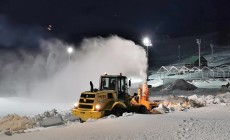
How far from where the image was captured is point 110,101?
57.3 feet

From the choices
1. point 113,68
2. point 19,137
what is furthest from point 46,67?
point 19,137

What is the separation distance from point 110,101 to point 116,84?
1148 millimetres

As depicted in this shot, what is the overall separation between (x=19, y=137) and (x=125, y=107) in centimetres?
712

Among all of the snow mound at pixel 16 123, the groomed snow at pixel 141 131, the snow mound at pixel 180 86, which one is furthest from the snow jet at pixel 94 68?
the groomed snow at pixel 141 131

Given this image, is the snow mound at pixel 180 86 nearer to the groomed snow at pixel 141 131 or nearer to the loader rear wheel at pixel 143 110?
the loader rear wheel at pixel 143 110

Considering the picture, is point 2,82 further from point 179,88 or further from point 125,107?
point 125,107

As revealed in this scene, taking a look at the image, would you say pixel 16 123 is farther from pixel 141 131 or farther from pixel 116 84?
pixel 141 131

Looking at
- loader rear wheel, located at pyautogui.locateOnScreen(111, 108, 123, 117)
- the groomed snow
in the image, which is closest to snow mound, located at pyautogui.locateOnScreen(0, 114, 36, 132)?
loader rear wheel, located at pyautogui.locateOnScreen(111, 108, 123, 117)

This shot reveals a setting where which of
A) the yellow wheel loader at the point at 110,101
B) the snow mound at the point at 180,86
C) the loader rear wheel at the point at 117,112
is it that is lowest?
the loader rear wheel at the point at 117,112

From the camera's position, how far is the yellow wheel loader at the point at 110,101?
17.1 m

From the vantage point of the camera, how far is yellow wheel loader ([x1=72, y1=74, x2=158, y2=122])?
673 inches

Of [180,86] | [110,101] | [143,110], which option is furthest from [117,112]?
[180,86]

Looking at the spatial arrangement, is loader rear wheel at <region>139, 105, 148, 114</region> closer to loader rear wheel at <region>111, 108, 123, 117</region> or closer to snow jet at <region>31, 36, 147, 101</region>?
loader rear wheel at <region>111, 108, 123, 117</region>

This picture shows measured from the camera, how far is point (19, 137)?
39.0 ft
